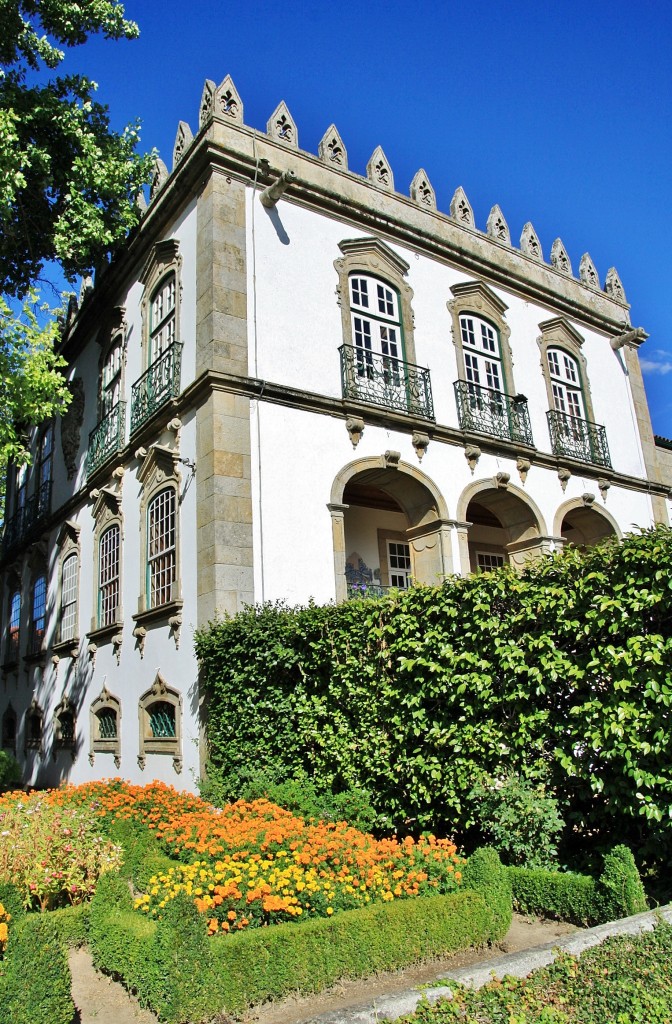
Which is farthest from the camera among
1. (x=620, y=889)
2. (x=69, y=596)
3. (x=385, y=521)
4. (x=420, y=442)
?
(x=69, y=596)

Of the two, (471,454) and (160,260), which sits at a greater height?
(160,260)

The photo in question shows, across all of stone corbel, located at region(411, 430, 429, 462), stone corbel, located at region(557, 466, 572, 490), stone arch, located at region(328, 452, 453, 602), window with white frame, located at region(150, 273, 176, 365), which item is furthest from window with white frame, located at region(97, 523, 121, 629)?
stone corbel, located at region(557, 466, 572, 490)

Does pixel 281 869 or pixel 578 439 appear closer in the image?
pixel 281 869

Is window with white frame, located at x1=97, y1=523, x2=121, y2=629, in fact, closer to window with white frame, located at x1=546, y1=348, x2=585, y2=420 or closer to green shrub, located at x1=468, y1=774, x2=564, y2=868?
green shrub, located at x1=468, y1=774, x2=564, y2=868

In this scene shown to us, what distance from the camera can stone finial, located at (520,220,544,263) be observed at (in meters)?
17.9

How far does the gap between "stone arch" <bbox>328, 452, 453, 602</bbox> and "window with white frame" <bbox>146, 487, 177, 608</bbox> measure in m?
2.56

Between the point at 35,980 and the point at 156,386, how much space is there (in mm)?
10513

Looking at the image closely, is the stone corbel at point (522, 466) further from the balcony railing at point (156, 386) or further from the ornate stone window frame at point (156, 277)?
the ornate stone window frame at point (156, 277)

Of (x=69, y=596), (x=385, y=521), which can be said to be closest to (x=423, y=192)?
(x=385, y=521)

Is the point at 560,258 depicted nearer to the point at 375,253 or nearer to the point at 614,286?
the point at 614,286

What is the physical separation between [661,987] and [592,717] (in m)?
2.30

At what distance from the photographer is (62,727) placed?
52.5 feet

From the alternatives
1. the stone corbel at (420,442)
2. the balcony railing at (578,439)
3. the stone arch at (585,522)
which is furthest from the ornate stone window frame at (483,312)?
the stone arch at (585,522)

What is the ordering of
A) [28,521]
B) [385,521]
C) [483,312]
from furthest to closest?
[28,521]
[483,312]
[385,521]
